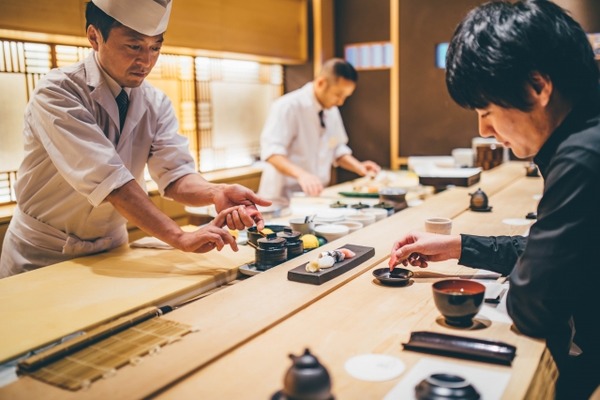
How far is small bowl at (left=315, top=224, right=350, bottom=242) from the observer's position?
256 cm

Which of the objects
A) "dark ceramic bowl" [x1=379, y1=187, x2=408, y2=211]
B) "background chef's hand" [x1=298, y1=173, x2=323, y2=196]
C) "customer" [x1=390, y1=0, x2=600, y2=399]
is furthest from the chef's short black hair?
"customer" [x1=390, y1=0, x2=600, y2=399]

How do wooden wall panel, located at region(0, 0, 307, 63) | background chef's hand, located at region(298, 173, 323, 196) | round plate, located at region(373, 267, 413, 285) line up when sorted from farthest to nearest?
background chef's hand, located at region(298, 173, 323, 196)
wooden wall panel, located at region(0, 0, 307, 63)
round plate, located at region(373, 267, 413, 285)

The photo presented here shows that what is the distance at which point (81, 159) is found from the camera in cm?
211

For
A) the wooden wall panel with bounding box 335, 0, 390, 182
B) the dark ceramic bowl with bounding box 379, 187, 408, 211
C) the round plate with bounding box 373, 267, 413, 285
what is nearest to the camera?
the round plate with bounding box 373, 267, 413, 285

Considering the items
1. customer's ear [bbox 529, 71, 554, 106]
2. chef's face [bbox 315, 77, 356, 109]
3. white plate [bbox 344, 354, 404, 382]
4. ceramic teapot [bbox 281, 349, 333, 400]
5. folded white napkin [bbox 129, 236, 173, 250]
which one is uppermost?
chef's face [bbox 315, 77, 356, 109]

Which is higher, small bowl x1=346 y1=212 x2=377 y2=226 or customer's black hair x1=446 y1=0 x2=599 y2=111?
customer's black hair x1=446 y1=0 x2=599 y2=111

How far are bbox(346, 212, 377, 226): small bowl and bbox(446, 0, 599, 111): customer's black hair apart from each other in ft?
4.69

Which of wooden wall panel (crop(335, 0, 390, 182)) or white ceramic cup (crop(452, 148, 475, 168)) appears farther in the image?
wooden wall panel (crop(335, 0, 390, 182))

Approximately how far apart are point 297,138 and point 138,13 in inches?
109

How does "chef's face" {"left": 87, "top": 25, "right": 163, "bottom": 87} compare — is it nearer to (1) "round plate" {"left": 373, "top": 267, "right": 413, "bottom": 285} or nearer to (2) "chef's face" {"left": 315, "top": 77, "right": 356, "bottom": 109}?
(1) "round plate" {"left": 373, "top": 267, "right": 413, "bottom": 285}

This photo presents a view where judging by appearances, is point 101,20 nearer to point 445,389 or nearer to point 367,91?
point 445,389

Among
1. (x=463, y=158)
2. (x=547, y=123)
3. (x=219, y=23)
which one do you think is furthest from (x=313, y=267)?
(x=219, y=23)

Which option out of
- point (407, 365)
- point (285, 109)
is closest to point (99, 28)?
point (407, 365)

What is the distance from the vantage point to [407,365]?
1.27 metres
